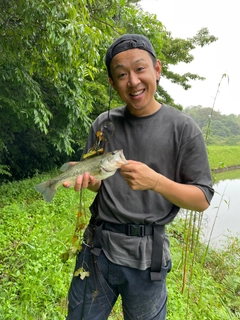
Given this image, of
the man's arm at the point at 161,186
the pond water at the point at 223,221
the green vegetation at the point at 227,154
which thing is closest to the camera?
the man's arm at the point at 161,186

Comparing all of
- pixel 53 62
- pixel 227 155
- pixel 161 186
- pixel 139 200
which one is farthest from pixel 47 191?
pixel 227 155

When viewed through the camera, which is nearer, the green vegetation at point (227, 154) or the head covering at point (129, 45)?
the head covering at point (129, 45)

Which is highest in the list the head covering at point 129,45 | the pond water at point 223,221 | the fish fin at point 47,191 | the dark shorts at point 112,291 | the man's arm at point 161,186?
the head covering at point 129,45

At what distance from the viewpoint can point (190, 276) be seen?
3.75 metres

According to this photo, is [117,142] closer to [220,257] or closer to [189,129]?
[189,129]

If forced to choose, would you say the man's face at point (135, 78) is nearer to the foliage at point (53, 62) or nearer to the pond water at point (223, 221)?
the foliage at point (53, 62)

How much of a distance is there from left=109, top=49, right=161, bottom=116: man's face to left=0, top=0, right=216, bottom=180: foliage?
5.35 feet

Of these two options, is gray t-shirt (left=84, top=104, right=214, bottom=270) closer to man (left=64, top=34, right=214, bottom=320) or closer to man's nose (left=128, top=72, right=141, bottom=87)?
man (left=64, top=34, right=214, bottom=320)

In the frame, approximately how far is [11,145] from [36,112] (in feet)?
15.1

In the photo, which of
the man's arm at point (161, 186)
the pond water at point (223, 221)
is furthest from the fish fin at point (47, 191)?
the pond water at point (223, 221)

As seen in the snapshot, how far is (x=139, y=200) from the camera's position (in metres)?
1.53

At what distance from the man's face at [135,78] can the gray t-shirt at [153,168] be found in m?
0.09

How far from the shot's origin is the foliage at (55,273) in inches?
115

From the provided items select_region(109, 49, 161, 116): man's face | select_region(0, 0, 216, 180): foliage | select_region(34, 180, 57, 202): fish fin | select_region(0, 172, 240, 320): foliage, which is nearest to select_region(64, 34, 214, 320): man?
select_region(109, 49, 161, 116): man's face
